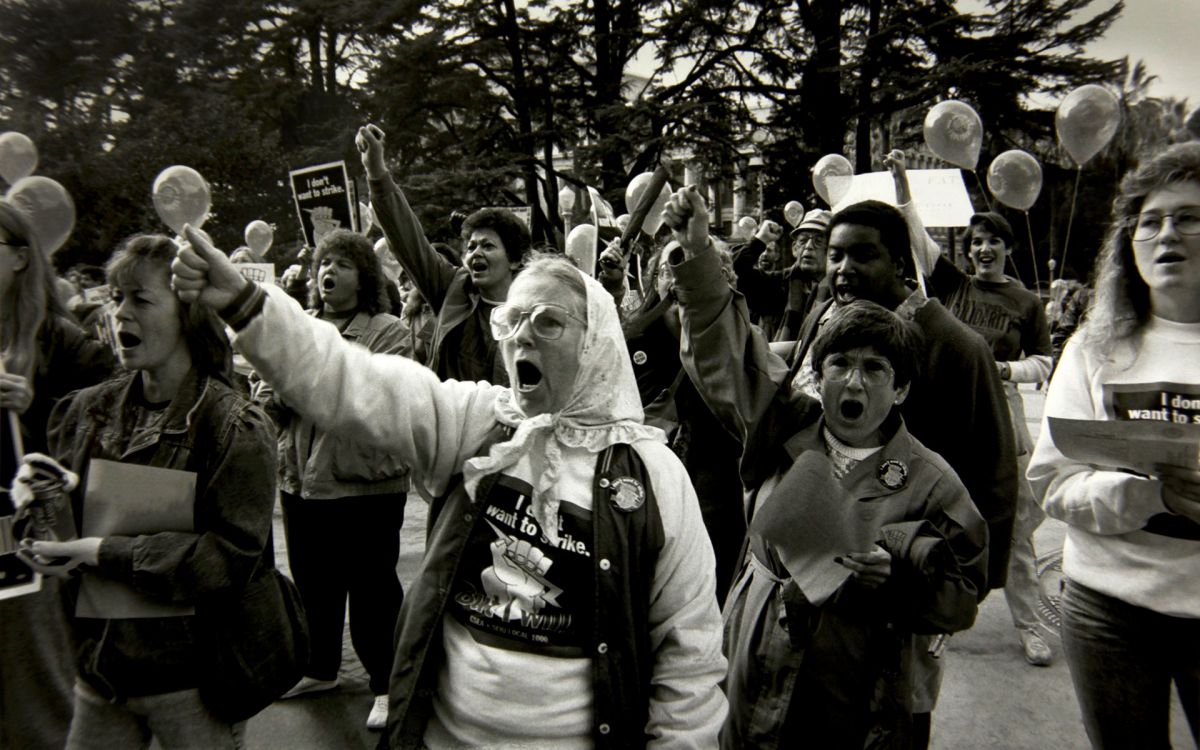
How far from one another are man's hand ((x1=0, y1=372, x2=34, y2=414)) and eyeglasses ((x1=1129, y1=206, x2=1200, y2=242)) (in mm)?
3149

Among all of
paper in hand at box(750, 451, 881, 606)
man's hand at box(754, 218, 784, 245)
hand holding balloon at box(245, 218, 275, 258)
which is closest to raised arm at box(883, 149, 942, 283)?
paper in hand at box(750, 451, 881, 606)

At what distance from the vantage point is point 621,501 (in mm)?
1916

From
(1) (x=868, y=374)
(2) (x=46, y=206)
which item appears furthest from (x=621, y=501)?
(2) (x=46, y=206)

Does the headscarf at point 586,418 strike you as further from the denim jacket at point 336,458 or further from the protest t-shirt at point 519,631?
the denim jacket at point 336,458

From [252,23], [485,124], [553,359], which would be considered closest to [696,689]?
[553,359]

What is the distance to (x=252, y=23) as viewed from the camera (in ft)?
85.9

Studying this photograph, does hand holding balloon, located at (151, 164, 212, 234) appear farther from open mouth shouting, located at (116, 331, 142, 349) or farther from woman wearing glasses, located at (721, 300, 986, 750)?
woman wearing glasses, located at (721, 300, 986, 750)

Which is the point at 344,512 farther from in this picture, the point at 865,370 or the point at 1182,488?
the point at 1182,488

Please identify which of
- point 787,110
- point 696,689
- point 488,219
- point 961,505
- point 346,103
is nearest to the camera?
point 696,689

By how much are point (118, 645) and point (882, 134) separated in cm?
2001

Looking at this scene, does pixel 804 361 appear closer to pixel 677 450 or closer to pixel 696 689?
pixel 677 450

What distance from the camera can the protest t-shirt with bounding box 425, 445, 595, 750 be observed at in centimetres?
184

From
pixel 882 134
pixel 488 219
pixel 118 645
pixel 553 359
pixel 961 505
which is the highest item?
pixel 882 134

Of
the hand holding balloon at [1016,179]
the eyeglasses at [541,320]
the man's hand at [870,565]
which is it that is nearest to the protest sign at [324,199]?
the eyeglasses at [541,320]
